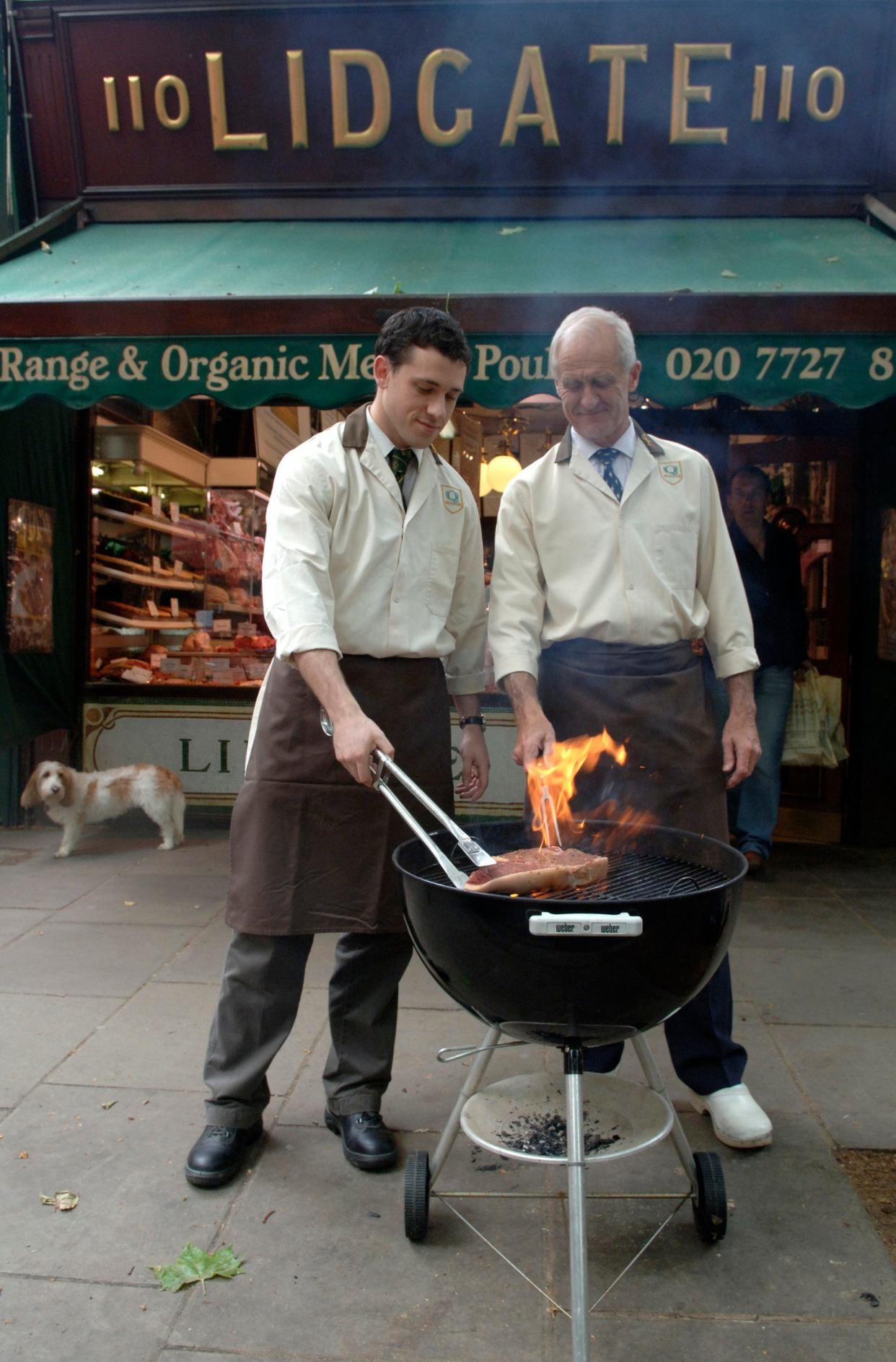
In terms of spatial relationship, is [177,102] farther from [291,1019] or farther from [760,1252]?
[760,1252]

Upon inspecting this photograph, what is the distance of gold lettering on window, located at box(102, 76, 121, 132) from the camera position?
6078mm

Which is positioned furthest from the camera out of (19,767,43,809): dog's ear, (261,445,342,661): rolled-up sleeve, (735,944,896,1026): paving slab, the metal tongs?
(19,767,43,809): dog's ear

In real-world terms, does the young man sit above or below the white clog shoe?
above

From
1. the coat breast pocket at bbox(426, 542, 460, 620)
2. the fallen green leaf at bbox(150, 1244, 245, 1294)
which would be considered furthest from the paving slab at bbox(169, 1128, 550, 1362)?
the coat breast pocket at bbox(426, 542, 460, 620)

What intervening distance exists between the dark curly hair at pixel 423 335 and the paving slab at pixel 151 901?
320 cm

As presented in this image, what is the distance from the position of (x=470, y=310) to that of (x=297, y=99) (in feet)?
7.81

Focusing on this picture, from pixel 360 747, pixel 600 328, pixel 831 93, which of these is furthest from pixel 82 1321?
pixel 831 93

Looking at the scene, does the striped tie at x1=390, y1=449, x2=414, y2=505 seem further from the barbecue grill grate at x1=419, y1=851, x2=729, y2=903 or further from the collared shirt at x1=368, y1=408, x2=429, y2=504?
the barbecue grill grate at x1=419, y1=851, x2=729, y2=903

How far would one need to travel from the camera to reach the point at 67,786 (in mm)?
5918

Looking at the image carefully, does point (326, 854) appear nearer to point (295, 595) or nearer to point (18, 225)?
point (295, 595)

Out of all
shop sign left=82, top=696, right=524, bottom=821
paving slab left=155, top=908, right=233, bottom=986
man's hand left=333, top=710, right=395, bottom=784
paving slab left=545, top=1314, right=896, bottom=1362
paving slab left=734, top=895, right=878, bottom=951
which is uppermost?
man's hand left=333, top=710, right=395, bottom=784

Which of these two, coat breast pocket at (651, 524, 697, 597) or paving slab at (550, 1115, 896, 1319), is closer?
paving slab at (550, 1115, 896, 1319)

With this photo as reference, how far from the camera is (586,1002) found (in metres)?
1.95

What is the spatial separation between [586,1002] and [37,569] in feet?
17.8
